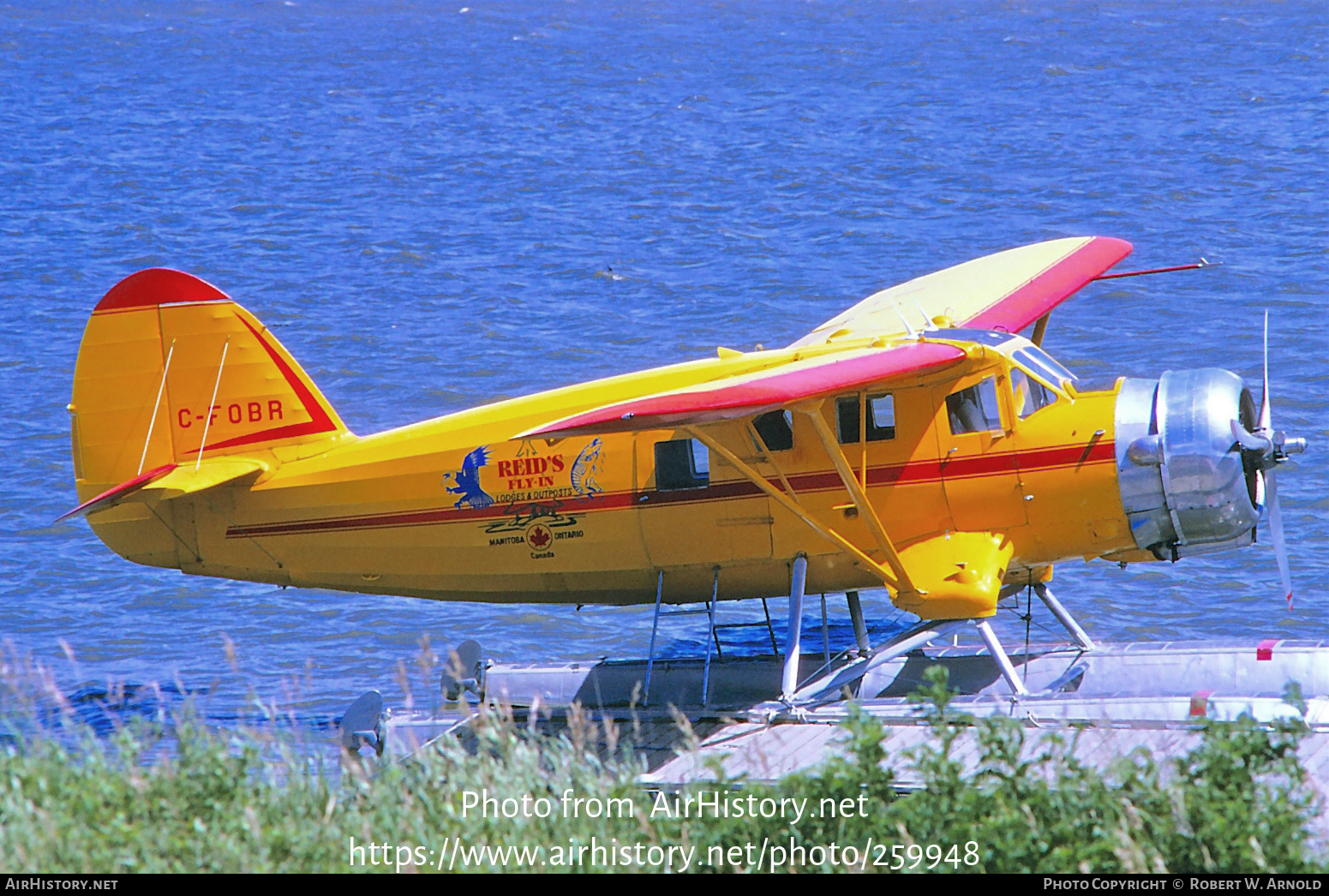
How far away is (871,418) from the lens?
371 inches

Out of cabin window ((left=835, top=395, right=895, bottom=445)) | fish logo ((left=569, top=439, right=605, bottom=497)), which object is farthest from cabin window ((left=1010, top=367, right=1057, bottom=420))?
fish logo ((left=569, top=439, right=605, bottom=497))

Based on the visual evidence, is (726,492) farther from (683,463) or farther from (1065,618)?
(1065,618)

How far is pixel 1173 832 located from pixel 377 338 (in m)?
17.8

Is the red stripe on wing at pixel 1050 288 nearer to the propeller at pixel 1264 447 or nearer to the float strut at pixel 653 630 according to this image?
the propeller at pixel 1264 447

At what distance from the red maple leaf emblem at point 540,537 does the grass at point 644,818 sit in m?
3.43

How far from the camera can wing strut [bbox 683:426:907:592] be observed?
930 centimetres

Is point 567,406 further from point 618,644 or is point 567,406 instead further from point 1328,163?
point 1328,163

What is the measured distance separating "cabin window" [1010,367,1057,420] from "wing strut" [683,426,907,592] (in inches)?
52.9

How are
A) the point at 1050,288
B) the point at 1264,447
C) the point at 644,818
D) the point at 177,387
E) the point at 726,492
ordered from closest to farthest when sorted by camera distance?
the point at 644,818 < the point at 1264,447 < the point at 726,492 < the point at 177,387 < the point at 1050,288

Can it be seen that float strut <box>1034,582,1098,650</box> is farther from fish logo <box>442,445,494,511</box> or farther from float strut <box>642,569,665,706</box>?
fish logo <box>442,445,494,511</box>

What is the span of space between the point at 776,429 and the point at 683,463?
0.71m

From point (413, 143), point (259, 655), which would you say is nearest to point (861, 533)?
point (259, 655)

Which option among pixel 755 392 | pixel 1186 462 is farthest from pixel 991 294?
pixel 755 392
